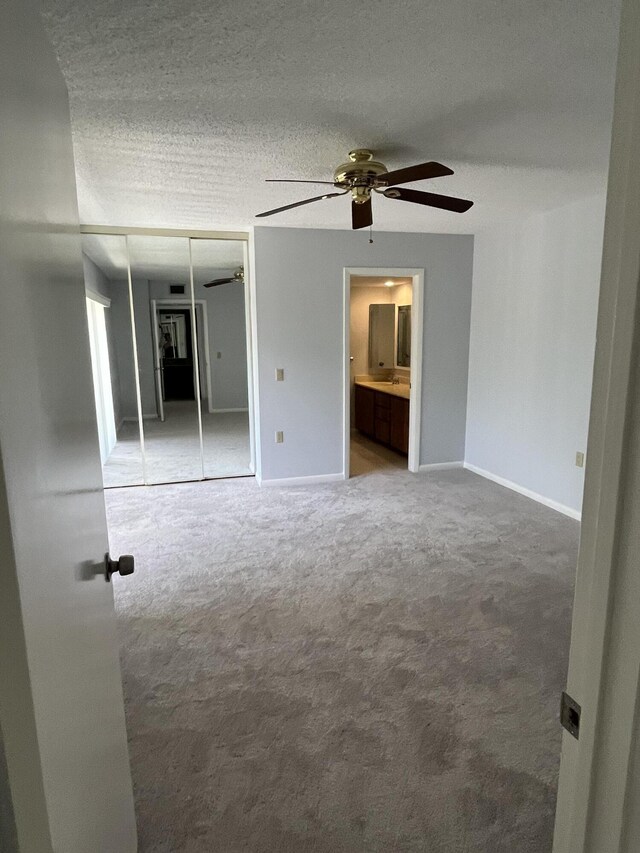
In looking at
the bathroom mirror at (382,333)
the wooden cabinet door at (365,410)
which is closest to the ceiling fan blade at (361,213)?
the wooden cabinet door at (365,410)

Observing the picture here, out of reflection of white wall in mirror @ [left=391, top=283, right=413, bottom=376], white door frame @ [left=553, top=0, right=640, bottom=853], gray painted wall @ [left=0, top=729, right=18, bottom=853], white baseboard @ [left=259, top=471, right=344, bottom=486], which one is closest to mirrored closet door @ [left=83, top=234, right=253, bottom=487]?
white baseboard @ [left=259, top=471, right=344, bottom=486]

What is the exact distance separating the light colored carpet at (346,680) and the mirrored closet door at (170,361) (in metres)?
1.61

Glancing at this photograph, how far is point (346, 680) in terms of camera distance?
7.12 feet

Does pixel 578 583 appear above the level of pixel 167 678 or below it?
above

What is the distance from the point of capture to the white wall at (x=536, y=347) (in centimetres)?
380

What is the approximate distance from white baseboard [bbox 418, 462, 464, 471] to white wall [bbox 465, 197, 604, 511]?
23 cm

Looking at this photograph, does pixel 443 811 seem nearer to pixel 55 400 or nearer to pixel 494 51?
pixel 55 400

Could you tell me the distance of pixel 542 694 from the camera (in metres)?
2.08

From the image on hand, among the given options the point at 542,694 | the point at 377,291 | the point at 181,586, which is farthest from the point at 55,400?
the point at 377,291

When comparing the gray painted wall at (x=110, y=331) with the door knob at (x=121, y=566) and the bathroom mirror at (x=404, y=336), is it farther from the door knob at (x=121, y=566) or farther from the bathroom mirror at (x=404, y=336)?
the door knob at (x=121, y=566)

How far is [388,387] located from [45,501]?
19.4 feet

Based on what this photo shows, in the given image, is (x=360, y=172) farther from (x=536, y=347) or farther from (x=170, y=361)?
(x=170, y=361)

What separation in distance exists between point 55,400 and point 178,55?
1522mm

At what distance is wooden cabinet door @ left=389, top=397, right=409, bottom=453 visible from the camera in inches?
219
